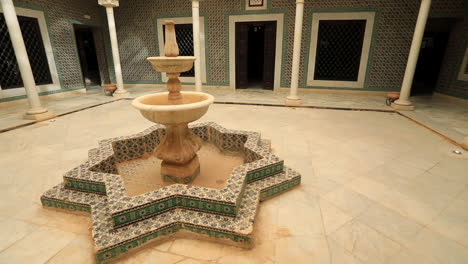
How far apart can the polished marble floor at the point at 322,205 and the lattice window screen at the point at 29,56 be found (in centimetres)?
308

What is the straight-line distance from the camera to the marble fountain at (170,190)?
1875mm

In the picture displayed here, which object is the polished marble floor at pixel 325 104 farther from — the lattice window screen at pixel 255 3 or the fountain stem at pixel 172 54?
the fountain stem at pixel 172 54

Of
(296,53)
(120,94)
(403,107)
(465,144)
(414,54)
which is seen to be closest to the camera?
(465,144)

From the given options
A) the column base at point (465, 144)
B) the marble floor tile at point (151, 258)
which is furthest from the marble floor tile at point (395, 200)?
the column base at point (465, 144)

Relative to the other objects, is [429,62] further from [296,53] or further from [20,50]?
[20,50]

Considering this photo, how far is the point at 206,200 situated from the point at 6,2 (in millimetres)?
5478

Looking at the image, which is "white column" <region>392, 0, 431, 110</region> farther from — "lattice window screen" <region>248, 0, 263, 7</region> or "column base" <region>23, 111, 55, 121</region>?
"column base" <region>23, 111, 55, 121</region>

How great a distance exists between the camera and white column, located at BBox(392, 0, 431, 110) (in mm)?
5363

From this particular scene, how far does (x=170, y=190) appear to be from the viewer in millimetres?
2096

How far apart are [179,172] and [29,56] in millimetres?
7024

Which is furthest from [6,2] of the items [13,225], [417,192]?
[417,192]

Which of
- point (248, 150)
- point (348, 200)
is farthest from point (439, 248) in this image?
point (248, 150)

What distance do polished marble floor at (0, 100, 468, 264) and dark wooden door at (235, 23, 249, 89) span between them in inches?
185

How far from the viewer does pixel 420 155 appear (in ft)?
11.1
